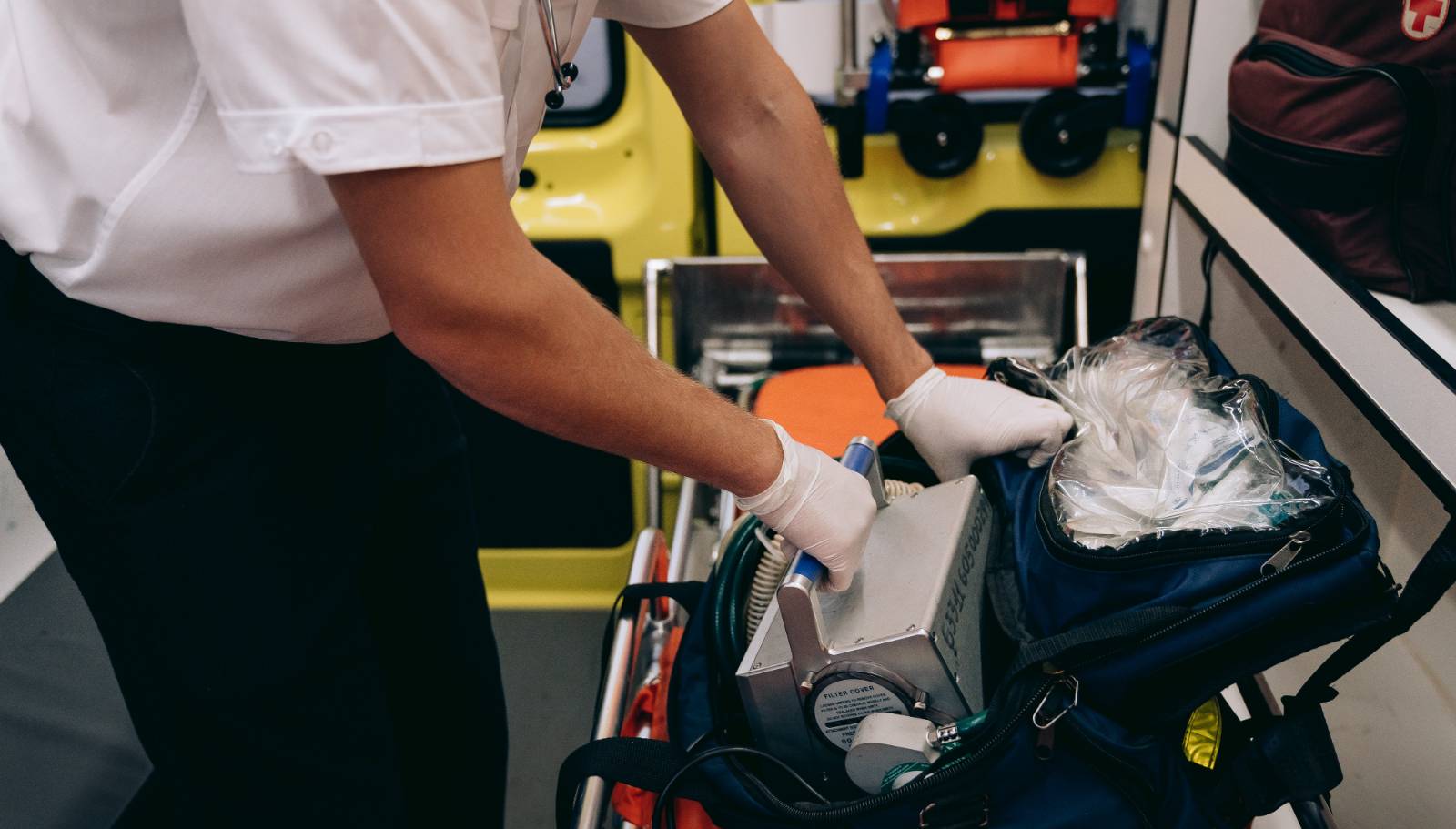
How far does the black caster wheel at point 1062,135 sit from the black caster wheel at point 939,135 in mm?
86

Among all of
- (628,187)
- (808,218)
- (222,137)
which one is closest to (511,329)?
(222,137)

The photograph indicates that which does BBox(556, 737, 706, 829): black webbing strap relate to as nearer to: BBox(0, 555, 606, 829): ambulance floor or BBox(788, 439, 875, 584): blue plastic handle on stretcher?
BBox(788, 439, 875, 584): blue plastic handle on stretcher

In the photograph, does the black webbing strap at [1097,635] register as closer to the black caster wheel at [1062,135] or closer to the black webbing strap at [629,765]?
the black webbing strap at [629,765]

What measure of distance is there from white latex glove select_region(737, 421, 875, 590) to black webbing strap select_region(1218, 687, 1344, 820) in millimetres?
343

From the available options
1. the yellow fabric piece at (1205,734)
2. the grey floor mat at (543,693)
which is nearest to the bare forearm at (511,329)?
the yellow fabric piece at (1205,734)

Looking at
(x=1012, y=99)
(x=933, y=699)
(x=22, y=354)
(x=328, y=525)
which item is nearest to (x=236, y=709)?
(x=328, y=525)

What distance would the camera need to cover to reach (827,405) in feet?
5.18

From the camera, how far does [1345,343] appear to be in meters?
1.01

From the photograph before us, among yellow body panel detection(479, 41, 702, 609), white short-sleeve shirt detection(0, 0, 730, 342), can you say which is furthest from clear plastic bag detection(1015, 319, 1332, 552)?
yellow body panel detection(479, 41, 702, 609)

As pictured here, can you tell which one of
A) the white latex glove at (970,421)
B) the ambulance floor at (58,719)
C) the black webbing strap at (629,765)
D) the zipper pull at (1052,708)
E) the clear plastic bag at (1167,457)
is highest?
the clear plastic bag at (1167,457)

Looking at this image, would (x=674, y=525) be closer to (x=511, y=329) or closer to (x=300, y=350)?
(x=300, y=350)

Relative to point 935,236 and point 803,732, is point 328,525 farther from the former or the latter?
point 935,236

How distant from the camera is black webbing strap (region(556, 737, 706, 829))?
0.88m

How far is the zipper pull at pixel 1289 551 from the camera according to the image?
770 mm
